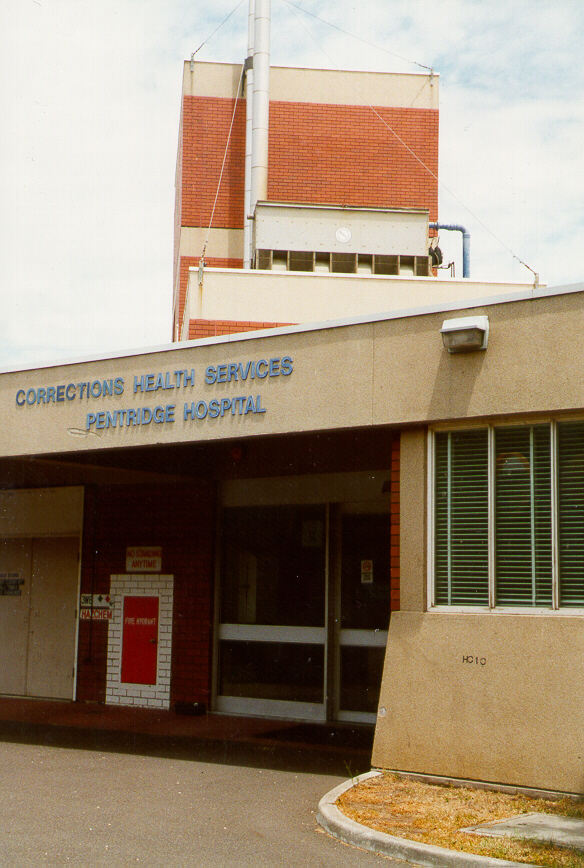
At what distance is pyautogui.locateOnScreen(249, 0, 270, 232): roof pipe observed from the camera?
21344mm

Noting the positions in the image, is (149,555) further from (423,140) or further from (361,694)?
(423,140)

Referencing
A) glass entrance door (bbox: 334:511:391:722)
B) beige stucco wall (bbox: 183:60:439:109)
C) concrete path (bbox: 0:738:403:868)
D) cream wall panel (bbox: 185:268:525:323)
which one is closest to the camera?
concrete path (bbox: 0:738:403:868)

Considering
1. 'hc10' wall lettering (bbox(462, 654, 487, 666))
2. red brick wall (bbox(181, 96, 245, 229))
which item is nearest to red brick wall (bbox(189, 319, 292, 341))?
red brick wall (bbox(181, 96, 245, 229))

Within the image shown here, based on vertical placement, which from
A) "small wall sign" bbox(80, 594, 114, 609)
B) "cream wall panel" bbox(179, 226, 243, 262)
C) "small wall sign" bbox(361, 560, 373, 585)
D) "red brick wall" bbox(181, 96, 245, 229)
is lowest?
"small wall sign" bbox(80, 594, 114, 609)

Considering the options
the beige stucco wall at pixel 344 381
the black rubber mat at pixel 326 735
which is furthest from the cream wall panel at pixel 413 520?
the black rubber mat at pixel 326 735

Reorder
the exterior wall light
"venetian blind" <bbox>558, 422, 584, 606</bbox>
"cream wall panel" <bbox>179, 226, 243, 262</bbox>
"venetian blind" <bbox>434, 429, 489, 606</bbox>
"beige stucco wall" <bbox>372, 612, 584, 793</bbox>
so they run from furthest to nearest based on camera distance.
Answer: "cream wall panel" <bbox>179, 226, 243, 262</bbox> → "venetian blind" <bbox>434, 429, 489, 606</bbox> → the exterior wall light → "venetian blind" <bbox>558, 422, 584, 606</bbox> → "beige stucco wall" <bbox>372, 612, 584, 793</bbox>

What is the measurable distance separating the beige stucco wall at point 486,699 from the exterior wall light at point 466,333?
7.65 ft

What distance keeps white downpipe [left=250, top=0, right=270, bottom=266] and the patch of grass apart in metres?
15.4

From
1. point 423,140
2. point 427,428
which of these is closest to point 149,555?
point 427,428

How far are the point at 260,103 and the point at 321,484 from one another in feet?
38.2

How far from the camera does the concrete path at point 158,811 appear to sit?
247 inches

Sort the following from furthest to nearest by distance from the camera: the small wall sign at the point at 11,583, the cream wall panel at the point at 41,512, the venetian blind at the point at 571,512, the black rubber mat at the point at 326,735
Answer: the small wall sign at the point at 11,583 → the cream wall panel at the point at 41,512 → the black rubber mat at the point at 326,735 → the venetian blind at the point at 571,512

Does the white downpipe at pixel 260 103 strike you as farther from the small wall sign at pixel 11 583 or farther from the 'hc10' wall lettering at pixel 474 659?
the 'hc10' wall lettering at pixel 474 659

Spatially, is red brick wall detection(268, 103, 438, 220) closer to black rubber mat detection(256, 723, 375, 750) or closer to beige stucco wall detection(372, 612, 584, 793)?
black rubber mat detection(256, 723, 375, 750)
